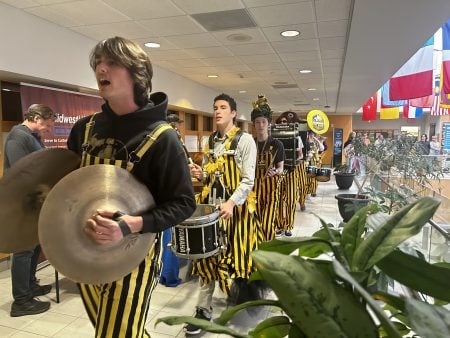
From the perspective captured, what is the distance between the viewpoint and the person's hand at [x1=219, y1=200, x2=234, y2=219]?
7.63ft

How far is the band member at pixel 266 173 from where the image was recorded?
4.03 m

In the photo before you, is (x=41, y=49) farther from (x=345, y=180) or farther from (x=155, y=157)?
(x=345, y=180)

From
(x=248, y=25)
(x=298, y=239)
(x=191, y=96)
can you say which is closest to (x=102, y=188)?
(x=298, y=239)

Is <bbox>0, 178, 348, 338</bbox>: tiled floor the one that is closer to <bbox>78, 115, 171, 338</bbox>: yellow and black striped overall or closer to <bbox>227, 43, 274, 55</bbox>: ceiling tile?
<bbox>78, 115, 171, 338</bbox>: yellow and black striped overall

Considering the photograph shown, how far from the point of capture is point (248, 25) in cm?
398

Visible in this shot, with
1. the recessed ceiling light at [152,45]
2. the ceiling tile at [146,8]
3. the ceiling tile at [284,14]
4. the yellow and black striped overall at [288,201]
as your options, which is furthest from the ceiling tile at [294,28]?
the yellow and black striped overall at [288,201]

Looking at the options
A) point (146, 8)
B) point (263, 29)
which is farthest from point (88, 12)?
point (263, 29)

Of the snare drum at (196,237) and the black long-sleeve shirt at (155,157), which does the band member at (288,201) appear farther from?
the black long-sleeve shirt at (155,157)

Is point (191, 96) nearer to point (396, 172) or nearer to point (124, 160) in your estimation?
point (396, 172)

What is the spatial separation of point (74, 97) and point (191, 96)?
11.3 ft

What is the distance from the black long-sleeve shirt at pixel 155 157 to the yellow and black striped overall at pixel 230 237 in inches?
46.8

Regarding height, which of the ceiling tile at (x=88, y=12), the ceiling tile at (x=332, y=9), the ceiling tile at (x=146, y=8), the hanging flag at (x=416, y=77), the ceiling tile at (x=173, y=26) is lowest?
the hanging flag at (x=416, y=77)

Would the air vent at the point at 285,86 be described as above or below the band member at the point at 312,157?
above

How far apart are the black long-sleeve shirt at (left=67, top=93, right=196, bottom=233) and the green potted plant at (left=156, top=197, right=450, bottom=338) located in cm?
75
